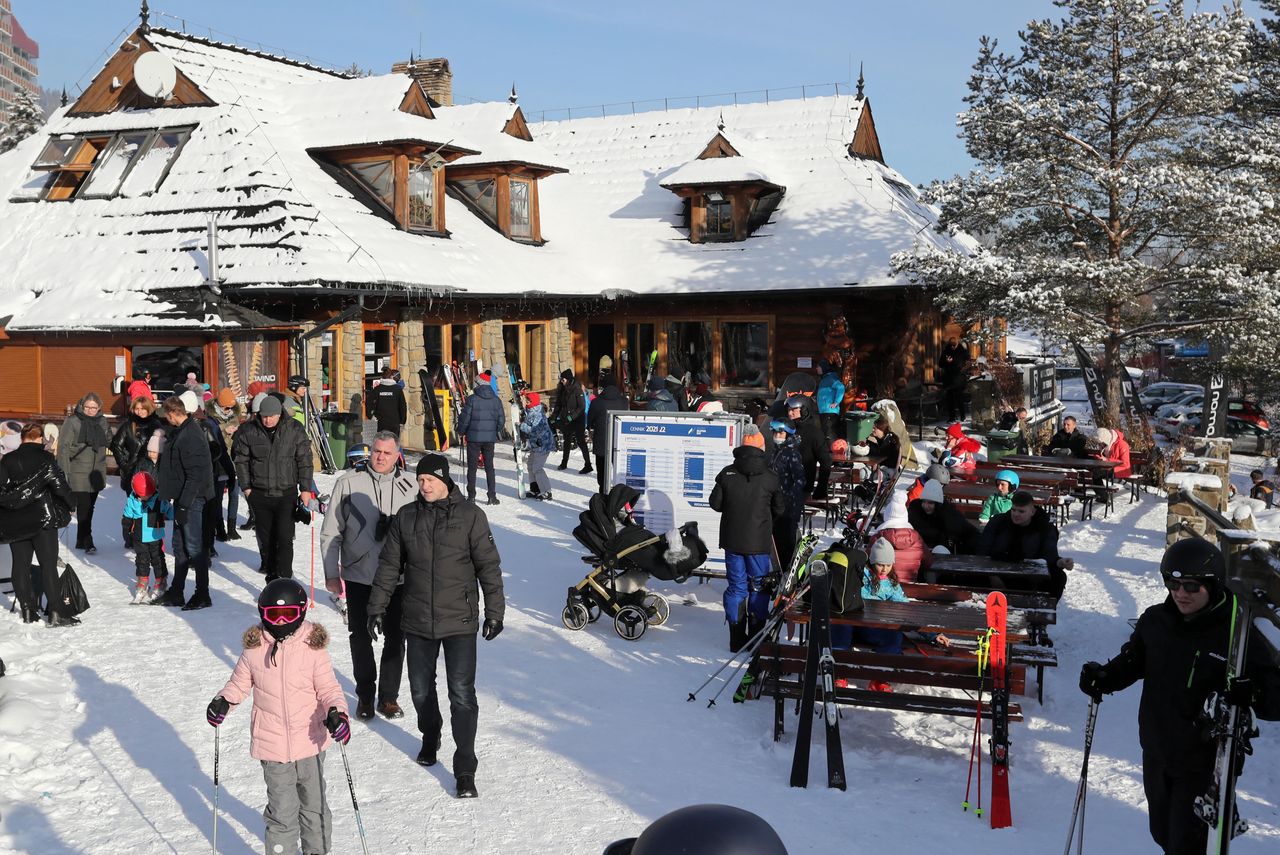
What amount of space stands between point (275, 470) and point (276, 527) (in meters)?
0.64

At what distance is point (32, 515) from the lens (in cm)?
959

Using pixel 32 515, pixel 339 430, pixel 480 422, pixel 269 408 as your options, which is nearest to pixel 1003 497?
pixel 480 422

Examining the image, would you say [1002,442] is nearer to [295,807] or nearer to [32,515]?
[32,515]

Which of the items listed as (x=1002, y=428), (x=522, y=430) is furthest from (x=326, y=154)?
(x=1002, y=428)

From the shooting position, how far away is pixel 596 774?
7.05 m

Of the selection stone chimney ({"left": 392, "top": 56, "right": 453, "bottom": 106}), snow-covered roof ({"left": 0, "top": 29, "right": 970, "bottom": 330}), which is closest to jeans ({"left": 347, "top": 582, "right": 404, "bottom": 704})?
snow-covered roof ({"left": 0, "top": 29, "right": 970, "bottom": 330})

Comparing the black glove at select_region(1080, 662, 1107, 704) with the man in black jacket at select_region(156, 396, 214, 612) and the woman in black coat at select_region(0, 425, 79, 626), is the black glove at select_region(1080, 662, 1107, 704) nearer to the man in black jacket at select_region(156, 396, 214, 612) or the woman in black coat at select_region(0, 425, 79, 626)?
the man in black jacket at select_region(156, 396, 214, 612)

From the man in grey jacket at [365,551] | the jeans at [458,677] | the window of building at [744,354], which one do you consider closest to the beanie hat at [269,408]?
the man in grey jacket at [365,551]

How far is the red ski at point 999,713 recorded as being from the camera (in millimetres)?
6375

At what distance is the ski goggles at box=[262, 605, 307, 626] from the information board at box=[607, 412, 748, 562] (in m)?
6.46

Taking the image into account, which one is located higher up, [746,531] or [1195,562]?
[1195,562]

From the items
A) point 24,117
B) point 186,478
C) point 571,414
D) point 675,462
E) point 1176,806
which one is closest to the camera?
point 1176,806

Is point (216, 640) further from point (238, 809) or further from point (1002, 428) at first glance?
point (1002, 428)

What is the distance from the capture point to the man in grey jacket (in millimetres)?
7832
